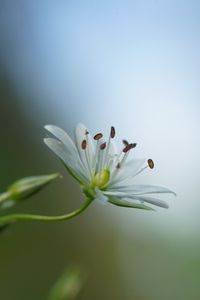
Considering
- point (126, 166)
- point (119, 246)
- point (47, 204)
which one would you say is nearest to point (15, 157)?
point (47, 204)

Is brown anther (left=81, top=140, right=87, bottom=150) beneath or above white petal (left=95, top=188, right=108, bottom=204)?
above

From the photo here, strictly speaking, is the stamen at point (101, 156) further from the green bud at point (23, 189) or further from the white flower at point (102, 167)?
the green bud at point (23, 189)

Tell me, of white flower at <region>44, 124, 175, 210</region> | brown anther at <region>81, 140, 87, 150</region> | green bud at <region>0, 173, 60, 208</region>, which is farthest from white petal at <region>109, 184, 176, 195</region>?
green bud at <region>0, 173, 60, 208</region>

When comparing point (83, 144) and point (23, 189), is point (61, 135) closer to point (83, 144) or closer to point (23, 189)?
point (83, 144)

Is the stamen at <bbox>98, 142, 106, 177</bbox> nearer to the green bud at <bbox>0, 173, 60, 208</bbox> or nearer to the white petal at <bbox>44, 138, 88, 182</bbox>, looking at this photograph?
the white petal at <bbox>44, 138, 88, 182</bbox>

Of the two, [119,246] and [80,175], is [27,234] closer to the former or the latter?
[119,246]

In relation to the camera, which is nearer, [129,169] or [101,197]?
[101,197]

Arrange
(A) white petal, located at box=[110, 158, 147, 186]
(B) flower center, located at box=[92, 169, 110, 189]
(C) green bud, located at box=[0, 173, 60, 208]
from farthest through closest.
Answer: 1. (A) white petal, located at box=[110, 158, 147, 186]
2. (B) flower center, located at box=[92, 169, 110, 189]
3. (C) green bud, located at box=[0, 173, 60, 208]

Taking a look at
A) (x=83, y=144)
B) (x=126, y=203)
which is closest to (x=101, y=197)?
(x=126, y=203)
